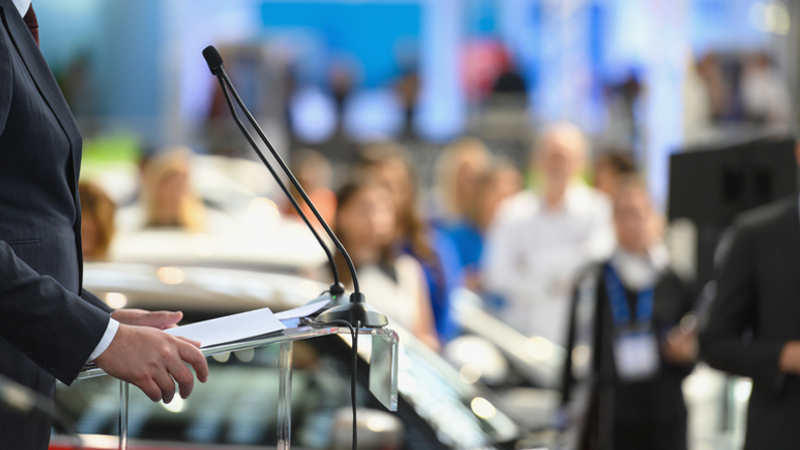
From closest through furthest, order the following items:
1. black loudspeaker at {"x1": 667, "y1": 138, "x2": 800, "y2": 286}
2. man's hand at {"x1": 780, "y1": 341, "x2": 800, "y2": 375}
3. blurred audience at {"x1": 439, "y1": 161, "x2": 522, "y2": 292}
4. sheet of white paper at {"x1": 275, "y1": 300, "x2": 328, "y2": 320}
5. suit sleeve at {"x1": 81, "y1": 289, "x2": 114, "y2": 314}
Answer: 1. sheet of white paper at {"x1": 275, "y1": 300, "x2": 328, "y2": 320}
2. suit sleeve at {"x1": 81, "y1": 289, "x2": 114, "y2": 314}
3. man's hand at {"x1": 780, "y1": 341, "x2": 800, "y2": 375}
4. black loudspeaker at {"x1": 667, "y1": 138, "x2": 800, "y2": 286}
5. blurred audience at {"x1": 439, "y1": 161, "x2": 522, "y2": 292}

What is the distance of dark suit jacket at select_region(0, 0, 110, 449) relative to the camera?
1.26 meters

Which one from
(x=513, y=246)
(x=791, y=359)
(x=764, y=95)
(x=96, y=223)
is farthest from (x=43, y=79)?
(x=764, y=95)

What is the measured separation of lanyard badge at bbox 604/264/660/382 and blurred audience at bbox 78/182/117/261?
208 centimetres

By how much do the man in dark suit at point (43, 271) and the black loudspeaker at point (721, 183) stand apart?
9.02 ft

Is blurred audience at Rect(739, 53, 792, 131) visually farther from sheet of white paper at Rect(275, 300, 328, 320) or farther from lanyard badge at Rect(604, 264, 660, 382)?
sheet of white paper at Rect(275, 300, 328, 320)

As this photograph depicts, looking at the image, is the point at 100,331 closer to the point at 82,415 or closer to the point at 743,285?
the point at 82,415

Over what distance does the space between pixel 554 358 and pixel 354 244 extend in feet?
4.92

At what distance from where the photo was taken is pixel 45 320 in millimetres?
1259

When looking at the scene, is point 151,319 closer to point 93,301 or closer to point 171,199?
point 93,301

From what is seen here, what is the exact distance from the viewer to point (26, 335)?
1265 millimetres

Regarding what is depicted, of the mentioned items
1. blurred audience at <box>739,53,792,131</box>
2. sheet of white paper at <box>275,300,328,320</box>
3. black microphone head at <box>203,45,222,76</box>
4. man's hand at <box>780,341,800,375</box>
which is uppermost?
blurred audience at <box>739,53,792,131</box>

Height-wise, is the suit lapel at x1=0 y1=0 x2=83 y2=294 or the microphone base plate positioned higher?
the suit lapel at x1=0 y1=0 x2=83 y2=294

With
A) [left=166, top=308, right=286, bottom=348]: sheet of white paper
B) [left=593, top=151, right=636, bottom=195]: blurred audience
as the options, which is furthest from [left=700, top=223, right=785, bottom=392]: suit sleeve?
[left=593, top=151, right=636, bottom=195]: blurred audience

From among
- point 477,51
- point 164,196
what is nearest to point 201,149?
point 477,51
